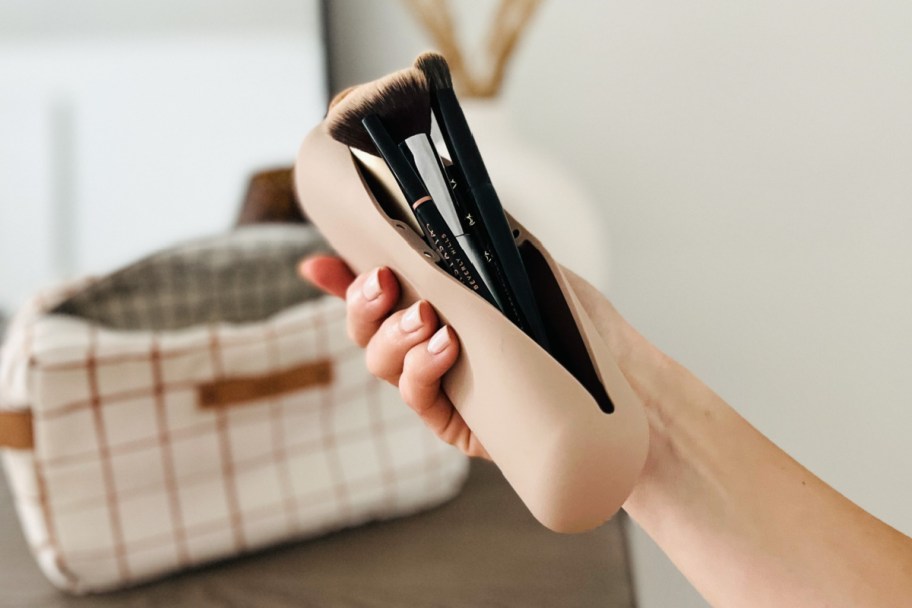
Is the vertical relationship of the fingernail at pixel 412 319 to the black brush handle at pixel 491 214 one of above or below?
below

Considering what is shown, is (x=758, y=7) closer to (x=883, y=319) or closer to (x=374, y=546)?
(x=883, y=319)

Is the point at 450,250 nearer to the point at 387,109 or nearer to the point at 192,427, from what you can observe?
the point at 387,109

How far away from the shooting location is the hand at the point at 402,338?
23 centimetres

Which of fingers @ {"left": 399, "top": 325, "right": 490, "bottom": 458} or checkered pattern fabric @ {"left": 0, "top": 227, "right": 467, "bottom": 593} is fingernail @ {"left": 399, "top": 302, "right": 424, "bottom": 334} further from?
checkered pattern fabric @ {"left": 0, "top": 227, "right": 467, "bottom": 593}

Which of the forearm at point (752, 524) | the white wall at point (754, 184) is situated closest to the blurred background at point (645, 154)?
the white wall at point (754, 184)

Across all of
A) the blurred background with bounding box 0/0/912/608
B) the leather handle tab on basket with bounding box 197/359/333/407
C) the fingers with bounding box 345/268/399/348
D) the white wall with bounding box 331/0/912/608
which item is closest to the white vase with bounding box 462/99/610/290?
the blurred background with bounding box 0/0/912/608

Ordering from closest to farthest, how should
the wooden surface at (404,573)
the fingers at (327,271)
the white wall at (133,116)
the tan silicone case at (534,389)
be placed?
the tan silicone case at (534,389), the fingers at (327,271), the wooden surface at (404,573), the white wall at (133,116)

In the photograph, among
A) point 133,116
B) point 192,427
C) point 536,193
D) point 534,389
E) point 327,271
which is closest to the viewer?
point 534,389

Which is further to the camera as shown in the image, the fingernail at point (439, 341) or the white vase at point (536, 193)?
the white vase at point (536, 193)

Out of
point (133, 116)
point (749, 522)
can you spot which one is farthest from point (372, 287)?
point (133, 116)

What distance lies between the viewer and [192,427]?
0.44 m

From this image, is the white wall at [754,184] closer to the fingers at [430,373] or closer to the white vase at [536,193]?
the white vase at [536,193]

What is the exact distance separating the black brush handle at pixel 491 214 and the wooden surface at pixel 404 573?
274 millimetres

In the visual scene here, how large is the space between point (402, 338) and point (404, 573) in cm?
27
